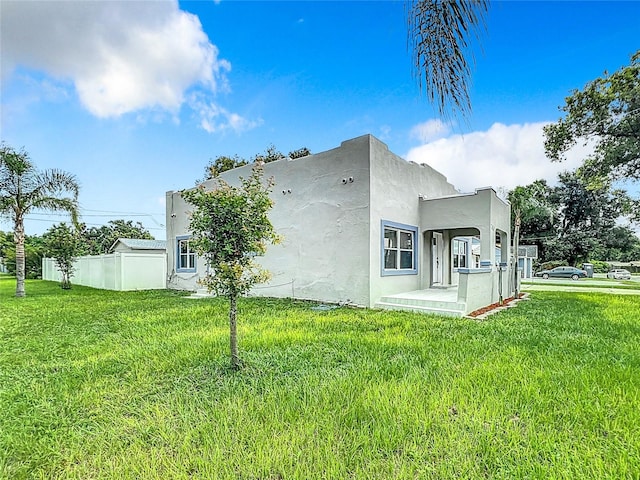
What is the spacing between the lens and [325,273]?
11062 millimetres

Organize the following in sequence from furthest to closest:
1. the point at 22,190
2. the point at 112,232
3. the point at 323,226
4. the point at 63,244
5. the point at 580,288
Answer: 1. the point at 112,232
2. the point at 580,288
3. the point at 63,244
4. the point at 22,190
5. the point at 323,226

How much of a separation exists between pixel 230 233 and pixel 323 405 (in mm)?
2432

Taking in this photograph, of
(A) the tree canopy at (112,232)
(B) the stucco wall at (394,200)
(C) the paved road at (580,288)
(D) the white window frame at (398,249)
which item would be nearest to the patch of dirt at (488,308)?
(B) the stucco wall at (394,200)

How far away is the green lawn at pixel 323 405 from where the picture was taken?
2.55m

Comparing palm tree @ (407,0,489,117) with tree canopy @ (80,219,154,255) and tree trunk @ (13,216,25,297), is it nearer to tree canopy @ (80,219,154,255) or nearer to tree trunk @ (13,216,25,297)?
tree trunk @ (13,216,25,297)

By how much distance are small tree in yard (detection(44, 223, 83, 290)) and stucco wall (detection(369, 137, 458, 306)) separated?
1623 centimetres

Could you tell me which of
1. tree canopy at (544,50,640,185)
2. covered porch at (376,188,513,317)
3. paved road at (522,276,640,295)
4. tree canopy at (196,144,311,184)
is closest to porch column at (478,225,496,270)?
covered porch at (376,188,513,317)

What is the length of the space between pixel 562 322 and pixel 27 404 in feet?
32.0

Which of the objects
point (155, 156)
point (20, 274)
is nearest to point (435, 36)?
point (155, 156)

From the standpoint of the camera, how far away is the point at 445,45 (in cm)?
165

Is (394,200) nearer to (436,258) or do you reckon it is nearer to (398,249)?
(398,249)

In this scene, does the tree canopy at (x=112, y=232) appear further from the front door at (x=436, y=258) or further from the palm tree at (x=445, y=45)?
the palm tree at (x=445, y=45)

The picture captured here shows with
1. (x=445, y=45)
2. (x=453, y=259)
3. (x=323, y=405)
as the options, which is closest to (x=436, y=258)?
(x=453, y=259)

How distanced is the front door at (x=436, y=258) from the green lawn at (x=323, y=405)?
6.95 metres
